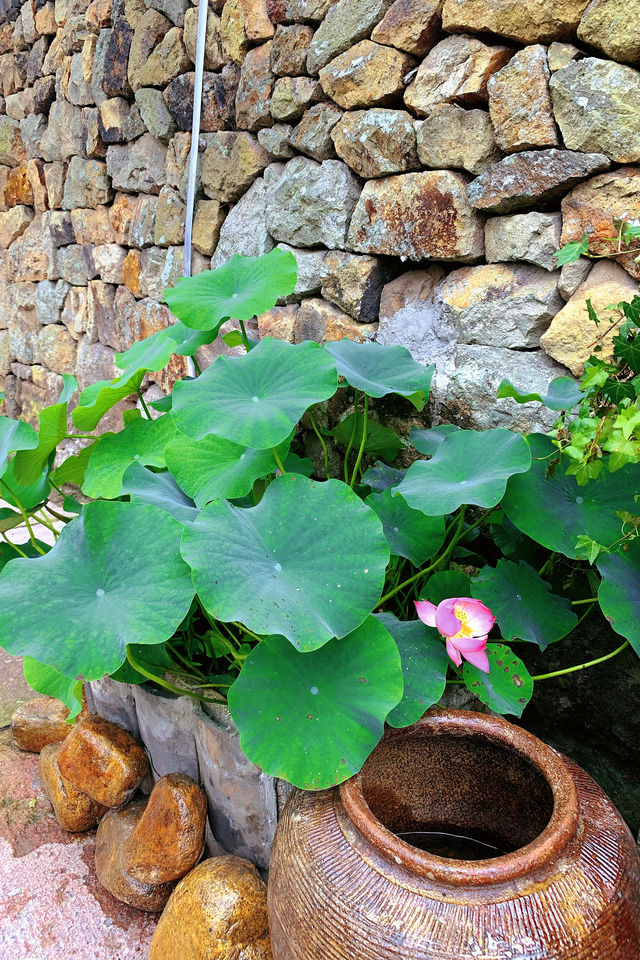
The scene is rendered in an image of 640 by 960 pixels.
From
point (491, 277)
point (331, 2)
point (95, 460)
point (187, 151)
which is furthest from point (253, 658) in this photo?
point (187, 151)

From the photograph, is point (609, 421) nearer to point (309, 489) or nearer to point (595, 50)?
point (309, 489)

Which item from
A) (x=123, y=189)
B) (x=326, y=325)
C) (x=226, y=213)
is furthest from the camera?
(x=123, y=189)

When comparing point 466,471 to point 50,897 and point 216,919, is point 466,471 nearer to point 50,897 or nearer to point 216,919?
point 216,919

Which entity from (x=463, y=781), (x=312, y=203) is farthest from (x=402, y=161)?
(x=463, y=781)

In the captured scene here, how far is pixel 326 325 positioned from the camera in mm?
1751

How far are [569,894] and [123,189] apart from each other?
273cm

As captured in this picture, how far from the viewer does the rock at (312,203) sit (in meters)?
1.66

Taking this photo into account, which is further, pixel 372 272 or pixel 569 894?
pixel 372 272

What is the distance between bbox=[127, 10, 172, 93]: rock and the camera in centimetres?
238

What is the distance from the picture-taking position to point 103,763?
1.47 metres

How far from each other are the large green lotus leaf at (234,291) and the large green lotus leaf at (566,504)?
0.61 meters

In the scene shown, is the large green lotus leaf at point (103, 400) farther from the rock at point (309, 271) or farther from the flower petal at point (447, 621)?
the flower petal at point (447, 621)

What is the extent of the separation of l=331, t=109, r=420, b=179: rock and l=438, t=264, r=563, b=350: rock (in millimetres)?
282

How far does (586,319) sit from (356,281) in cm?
58
